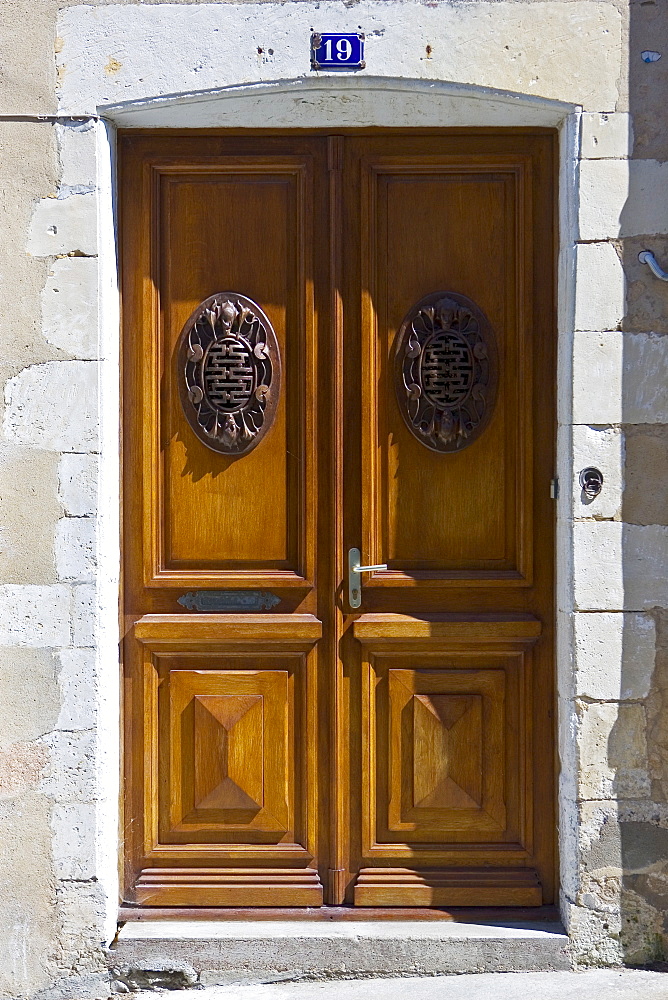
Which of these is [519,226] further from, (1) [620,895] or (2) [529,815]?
(1) [620,895]

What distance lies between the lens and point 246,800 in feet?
10.8

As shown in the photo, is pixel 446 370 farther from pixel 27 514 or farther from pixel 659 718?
pixel 27 514

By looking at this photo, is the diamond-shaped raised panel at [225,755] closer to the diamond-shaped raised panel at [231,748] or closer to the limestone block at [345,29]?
the diamond-shaped raised panel at [231,748]

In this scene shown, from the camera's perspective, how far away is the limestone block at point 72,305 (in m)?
3.12

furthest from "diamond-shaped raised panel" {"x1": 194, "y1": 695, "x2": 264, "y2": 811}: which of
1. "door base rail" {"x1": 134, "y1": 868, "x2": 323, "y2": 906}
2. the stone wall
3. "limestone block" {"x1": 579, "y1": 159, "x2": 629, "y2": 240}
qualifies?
"limestone block" {"x1": 579, "y1": 159, "x2": 629, "y2": 240}

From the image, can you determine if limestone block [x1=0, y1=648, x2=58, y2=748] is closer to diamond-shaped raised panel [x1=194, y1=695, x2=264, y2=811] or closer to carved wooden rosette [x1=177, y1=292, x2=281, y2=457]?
diamond-shaped raised panel [x1=194, y1=695, x2=264, y2=811]

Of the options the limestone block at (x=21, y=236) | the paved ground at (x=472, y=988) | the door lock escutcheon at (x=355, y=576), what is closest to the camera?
the paved ground at (x=472, y=988)

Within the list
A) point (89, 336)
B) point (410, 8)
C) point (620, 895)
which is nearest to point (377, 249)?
point (410, 8)

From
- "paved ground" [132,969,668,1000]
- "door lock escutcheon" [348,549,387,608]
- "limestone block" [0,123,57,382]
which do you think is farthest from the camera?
"door lock escutcheon" [348,549,387,608]

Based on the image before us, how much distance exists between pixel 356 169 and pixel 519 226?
0.60m

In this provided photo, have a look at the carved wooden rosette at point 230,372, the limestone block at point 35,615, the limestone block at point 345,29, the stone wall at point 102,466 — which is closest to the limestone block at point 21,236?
the stone wall at point 102,466

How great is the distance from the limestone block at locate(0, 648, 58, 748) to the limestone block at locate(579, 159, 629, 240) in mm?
2274

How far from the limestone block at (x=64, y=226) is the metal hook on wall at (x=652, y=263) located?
1.80 metres

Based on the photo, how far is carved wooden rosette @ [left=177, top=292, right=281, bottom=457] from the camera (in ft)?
10.7
